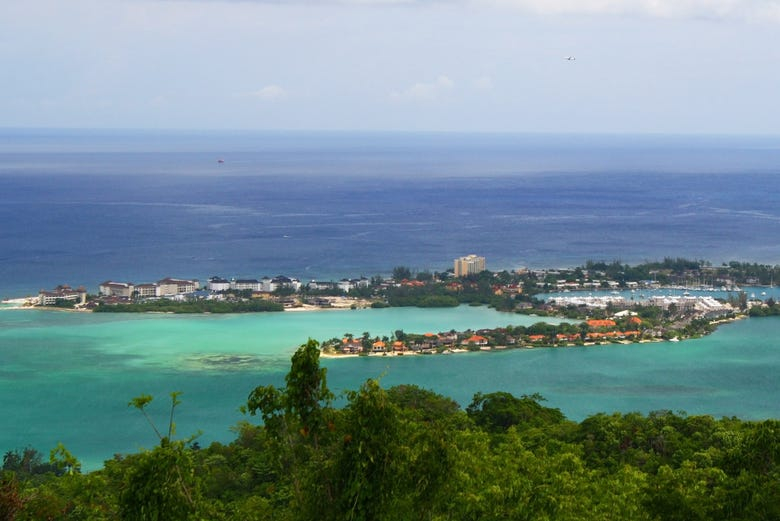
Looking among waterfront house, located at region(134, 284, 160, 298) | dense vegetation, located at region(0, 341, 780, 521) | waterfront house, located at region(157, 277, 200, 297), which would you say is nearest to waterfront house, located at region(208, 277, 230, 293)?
waterfront house, located at region(157, 277, 200, 297)

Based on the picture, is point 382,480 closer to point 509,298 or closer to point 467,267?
point 509,298

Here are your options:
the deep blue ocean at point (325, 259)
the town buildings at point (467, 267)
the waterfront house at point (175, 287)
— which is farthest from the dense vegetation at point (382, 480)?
the town buildings at point (467, 267)

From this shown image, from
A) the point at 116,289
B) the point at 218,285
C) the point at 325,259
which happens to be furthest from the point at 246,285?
the point at 325,259

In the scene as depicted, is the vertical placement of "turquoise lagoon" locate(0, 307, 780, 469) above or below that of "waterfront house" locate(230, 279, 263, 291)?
below

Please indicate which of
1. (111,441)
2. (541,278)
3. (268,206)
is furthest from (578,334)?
(268,206)

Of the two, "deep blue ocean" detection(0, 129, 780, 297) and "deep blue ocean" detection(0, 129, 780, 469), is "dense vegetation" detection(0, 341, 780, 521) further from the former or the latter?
"deep blue ocean" detection(0, 129, 780, 297)

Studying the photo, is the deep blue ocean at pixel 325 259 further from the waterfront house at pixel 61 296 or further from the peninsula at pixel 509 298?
the waterfront house at pixel 61 296
